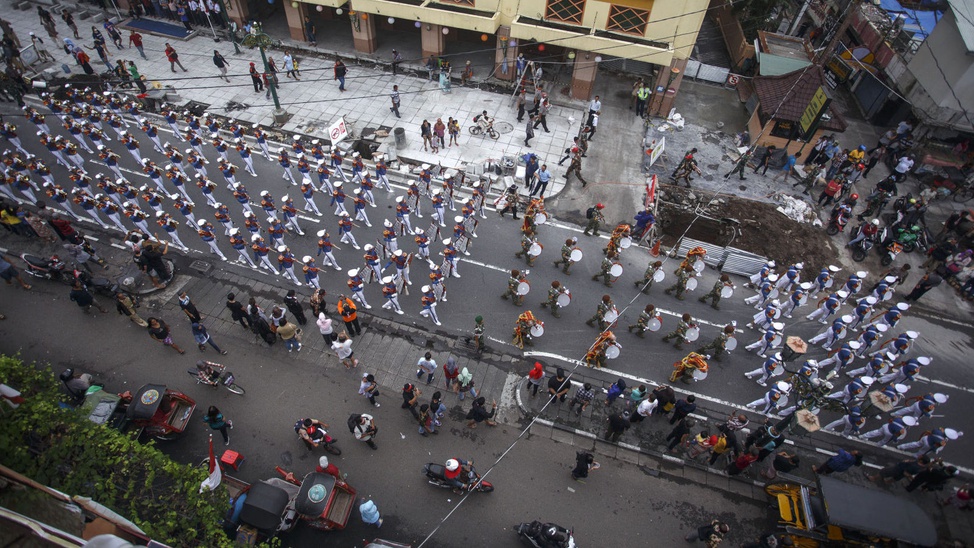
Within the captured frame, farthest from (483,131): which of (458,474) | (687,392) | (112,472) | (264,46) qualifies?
(112,472)

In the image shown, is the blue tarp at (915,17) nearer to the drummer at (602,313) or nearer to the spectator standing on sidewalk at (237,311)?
the drummer at (602,313)

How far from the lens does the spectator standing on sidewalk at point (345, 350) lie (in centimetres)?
1254

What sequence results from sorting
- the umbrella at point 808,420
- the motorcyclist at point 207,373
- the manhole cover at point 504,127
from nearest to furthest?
the umbrella at point 808,420, the motorcyclist at point 207,373, the manhole cover at point 504,127

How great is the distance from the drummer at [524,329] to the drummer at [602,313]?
1.94 metres

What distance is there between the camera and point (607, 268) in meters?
15.5

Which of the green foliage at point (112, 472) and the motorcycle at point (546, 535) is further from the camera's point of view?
the motorcycle at point (546, 535)

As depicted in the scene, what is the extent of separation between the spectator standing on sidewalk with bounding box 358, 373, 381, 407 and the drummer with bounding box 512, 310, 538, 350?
4.18 m

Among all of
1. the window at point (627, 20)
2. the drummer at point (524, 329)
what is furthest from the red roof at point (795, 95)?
the drummer at point (524, 329)

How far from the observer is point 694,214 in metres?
18.7

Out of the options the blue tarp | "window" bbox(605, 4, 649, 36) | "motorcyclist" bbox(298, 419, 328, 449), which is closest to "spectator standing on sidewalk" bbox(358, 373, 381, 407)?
"motorcyclist" bbox(298, 419, 328, 449)

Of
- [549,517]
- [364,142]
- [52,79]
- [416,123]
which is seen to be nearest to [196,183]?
[364,142]

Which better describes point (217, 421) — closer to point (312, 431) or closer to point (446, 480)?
point (312, 431)

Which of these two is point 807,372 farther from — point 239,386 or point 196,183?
point 196,183

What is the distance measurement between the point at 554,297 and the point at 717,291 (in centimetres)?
520
